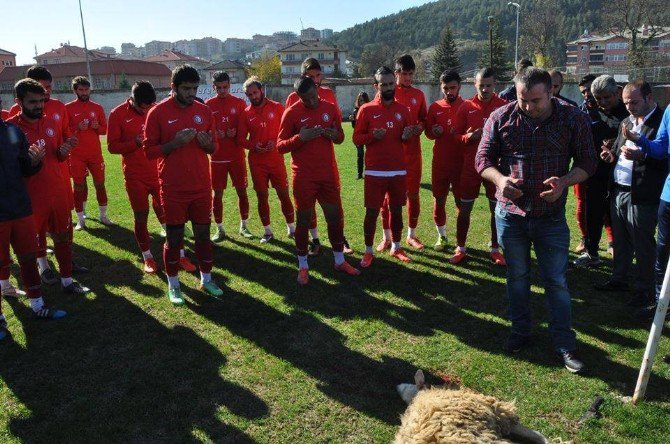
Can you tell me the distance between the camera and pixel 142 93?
19.7ft

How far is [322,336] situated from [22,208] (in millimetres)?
3078

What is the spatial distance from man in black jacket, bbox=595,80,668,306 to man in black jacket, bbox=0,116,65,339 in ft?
18.4

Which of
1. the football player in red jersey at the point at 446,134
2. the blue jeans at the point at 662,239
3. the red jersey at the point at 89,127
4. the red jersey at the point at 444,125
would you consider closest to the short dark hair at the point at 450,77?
the football player in red jersey at the point at 446,134

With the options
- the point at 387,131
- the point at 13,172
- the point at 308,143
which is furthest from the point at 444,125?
the point at 13,172

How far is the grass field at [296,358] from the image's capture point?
3.30 m

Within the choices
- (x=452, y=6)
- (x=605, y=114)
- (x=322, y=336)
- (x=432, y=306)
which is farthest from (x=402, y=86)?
(x=452, y=6)

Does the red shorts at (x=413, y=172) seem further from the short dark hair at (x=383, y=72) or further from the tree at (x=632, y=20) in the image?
the tree at (x=632, y=20)

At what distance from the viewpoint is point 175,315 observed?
505cm

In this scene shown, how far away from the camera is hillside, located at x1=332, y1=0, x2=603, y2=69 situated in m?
131

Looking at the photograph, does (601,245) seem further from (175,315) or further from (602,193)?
(175,315)

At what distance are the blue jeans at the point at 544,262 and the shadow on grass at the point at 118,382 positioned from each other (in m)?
2.31

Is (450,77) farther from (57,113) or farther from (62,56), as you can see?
(62,56)

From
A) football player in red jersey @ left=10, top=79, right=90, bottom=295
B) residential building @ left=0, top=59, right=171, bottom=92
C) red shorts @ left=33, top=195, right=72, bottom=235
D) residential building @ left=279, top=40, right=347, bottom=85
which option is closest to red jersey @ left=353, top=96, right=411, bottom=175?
football player in red jersey @ left=10, top=79, right=90, bottom=295

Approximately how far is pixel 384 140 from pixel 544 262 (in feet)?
8.72
